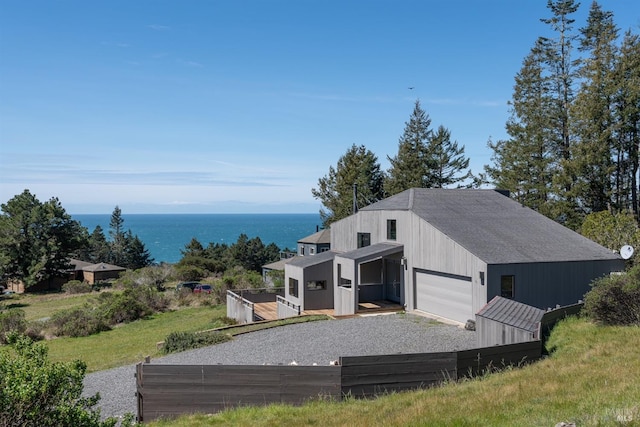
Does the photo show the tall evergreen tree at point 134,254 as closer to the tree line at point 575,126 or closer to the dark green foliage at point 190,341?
the tree line at point 575,126

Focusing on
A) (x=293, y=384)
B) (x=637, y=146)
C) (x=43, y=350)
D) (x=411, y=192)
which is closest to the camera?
(x=43, y=350)

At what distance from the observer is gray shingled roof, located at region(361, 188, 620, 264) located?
19.7 meters

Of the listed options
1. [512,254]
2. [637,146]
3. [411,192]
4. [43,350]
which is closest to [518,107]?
[637,146]

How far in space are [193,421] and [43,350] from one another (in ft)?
12.5

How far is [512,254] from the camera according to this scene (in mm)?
19391

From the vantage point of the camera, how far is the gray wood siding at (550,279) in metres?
18.5

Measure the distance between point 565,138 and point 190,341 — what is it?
1247 inches

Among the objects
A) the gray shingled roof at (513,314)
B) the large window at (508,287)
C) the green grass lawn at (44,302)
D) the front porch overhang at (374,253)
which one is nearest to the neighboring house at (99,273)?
the green grass lawn at (44,302)

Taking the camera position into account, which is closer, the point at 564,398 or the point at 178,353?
the point at 564,398

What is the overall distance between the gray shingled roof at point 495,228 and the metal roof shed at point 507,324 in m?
4.06

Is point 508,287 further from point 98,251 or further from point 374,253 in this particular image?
point 98,251

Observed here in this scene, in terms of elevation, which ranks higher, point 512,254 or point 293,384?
point 512,254

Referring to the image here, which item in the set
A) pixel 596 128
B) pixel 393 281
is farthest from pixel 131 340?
Result: pixel 596 128

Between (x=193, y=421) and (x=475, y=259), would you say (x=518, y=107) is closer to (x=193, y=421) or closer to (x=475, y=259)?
(x=475, y=259)
